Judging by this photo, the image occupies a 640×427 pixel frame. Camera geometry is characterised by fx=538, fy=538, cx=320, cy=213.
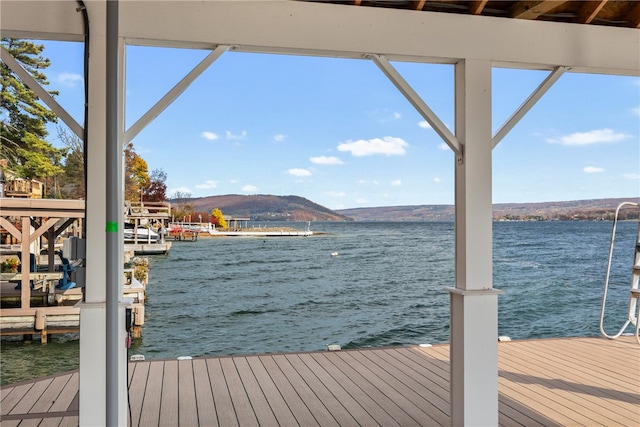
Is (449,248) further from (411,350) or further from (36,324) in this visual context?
(411,350)

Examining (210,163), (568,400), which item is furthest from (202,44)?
(210,163)

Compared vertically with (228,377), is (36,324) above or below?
below

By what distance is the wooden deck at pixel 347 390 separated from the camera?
3.27m

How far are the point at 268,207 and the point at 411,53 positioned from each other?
26.5 m

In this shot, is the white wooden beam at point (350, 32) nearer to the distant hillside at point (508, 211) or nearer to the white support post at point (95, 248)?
the white support post at point (95, 248)

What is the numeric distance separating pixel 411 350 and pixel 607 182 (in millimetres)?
28337

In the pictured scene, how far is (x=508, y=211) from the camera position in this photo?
2967cm

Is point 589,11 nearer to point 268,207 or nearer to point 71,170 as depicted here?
point 71,170

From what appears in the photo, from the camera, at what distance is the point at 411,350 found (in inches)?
197

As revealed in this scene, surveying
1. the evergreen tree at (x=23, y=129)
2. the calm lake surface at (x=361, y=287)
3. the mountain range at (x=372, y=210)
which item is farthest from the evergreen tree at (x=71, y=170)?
the mountain range at (x=372, y=210)

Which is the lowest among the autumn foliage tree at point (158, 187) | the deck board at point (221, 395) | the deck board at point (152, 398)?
the deck board at point (221, 395)

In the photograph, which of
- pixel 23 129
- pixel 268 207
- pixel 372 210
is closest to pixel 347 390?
pixel 23 129

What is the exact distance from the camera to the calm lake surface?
20.6m

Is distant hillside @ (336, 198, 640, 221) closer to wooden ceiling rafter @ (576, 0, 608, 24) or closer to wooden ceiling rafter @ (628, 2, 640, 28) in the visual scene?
wooden ceiling rafter @ (628, 2, 640, 28)
